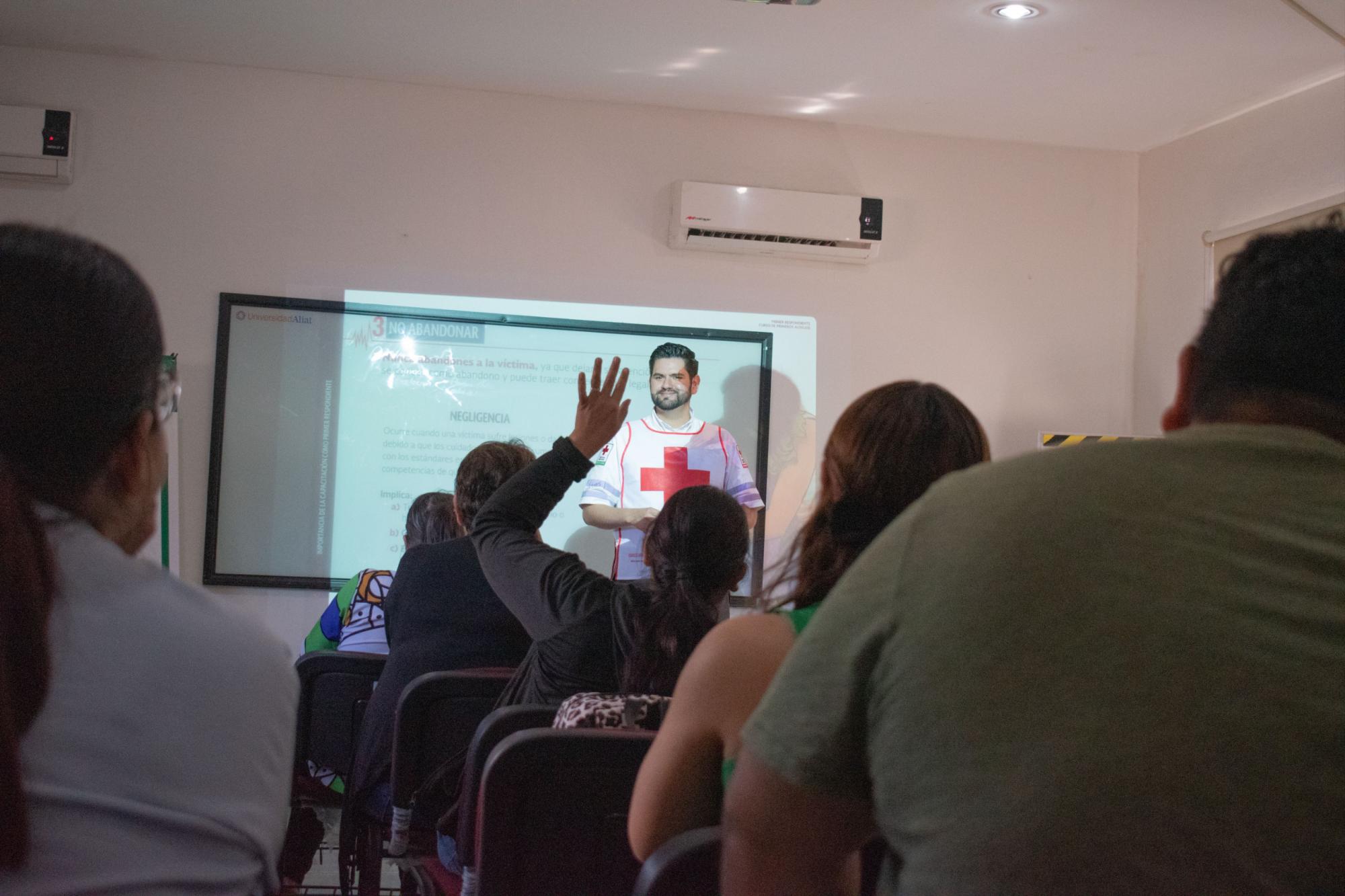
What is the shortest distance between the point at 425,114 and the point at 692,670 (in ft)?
11.2

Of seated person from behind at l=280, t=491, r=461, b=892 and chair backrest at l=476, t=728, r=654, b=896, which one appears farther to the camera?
seated person from behind at l=280, t=491, r=461, b=892

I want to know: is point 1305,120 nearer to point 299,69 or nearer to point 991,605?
point 299,69

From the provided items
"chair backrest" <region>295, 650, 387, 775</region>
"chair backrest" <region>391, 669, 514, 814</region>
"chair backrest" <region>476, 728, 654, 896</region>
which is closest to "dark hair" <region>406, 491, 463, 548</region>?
"chair backrest" <region>295, 650, 387, 775</region>

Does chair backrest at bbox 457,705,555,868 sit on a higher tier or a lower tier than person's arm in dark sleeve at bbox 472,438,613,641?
lower

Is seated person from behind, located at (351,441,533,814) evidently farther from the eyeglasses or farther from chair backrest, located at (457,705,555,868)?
the eyeglasses

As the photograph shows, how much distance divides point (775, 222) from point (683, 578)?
8.59 ft

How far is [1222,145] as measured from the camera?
413 cm

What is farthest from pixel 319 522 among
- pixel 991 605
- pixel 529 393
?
pixel 991 605

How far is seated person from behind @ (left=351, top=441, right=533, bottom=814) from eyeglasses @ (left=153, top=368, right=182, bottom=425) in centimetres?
143

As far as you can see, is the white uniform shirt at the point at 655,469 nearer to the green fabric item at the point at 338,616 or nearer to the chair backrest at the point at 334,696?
the green fabric item at the point at 338,616

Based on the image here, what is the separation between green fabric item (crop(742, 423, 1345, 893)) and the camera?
0.62 meters

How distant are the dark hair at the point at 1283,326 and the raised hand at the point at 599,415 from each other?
3.78 feet

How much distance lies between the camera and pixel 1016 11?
10.7ft

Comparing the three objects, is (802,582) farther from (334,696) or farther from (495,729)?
(334,696)
